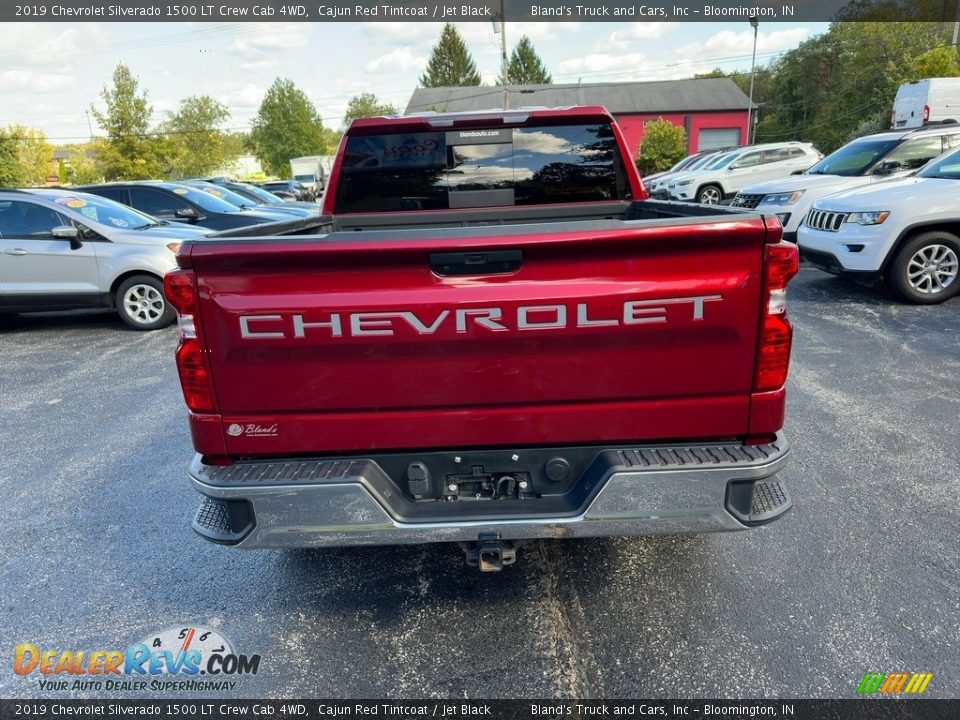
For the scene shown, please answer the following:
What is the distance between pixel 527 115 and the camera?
3746 mm

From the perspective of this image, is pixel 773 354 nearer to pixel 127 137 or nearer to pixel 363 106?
Answer: pixel 127 137

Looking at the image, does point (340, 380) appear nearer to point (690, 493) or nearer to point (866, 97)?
point (690, 493)

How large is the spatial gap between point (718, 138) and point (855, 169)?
47.5 metres

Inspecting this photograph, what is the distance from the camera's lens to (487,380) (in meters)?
2.29

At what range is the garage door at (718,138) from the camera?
5253 centimetres

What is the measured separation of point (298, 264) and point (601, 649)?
1916 millimetres

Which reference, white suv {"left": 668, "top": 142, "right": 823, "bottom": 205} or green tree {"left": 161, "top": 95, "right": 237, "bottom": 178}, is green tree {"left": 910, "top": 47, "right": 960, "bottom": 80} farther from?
green tree {"left": 161, "top": 95, "right": 237, "bottom": 178}

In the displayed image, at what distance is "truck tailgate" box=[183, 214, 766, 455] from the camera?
217 cm

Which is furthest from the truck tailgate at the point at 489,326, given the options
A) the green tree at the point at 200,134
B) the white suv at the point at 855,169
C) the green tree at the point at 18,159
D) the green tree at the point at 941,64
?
the green tree at the point at 200,134

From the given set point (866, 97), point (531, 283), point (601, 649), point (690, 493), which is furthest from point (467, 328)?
point (866, 97)

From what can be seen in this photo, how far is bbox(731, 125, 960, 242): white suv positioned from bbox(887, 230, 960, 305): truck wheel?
2192mm

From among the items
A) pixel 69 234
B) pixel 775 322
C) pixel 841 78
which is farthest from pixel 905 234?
pixel 841 78

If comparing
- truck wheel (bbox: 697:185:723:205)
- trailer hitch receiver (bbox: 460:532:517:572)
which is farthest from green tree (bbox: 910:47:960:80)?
trailer hitch receiver (bbox: 460:532:517:572)

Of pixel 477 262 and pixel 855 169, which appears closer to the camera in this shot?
pixel 477 262
